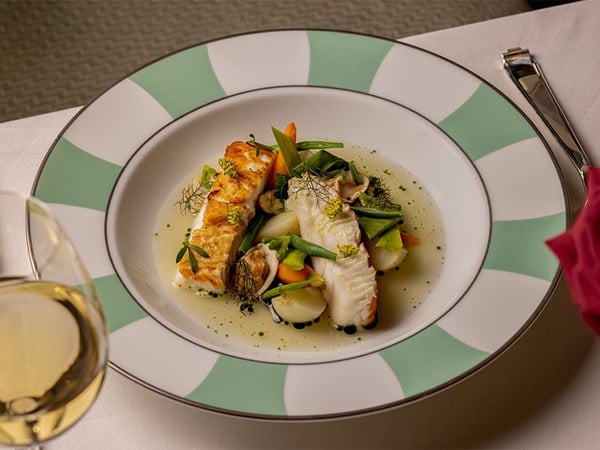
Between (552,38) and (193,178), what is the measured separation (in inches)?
34.6

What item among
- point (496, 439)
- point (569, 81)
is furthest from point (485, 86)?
point (496, 439)

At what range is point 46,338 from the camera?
101 centimetres

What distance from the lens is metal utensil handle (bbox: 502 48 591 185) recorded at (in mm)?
1600

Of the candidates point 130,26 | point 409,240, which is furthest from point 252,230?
point 130,26

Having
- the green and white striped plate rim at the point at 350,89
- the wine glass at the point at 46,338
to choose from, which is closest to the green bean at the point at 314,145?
the green and white striped plate rim at the point at 350,89

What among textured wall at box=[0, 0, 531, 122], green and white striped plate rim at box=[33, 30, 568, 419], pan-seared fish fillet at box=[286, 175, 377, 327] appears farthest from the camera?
textured wall at box=[0, 0, 531, 122]

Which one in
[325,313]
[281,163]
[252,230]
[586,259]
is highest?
[281,163]

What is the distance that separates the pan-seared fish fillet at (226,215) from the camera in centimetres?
149

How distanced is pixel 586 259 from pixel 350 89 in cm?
101

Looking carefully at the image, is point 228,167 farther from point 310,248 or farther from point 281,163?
point 310,248

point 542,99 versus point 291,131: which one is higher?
point 291,131

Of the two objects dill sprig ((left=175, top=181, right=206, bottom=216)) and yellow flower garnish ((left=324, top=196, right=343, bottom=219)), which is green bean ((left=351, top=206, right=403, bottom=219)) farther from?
dill sprig ((left=175, top=181, right=206, bottom=216))

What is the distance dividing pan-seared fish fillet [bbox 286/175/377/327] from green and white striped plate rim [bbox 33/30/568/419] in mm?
198

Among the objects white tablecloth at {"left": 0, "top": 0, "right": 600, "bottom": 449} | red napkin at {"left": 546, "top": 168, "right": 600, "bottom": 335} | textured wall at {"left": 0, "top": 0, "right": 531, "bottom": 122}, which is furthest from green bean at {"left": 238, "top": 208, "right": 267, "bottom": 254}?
textured wall at {"left": 0, "top": 0, "right": 531, "bottom": 122}
